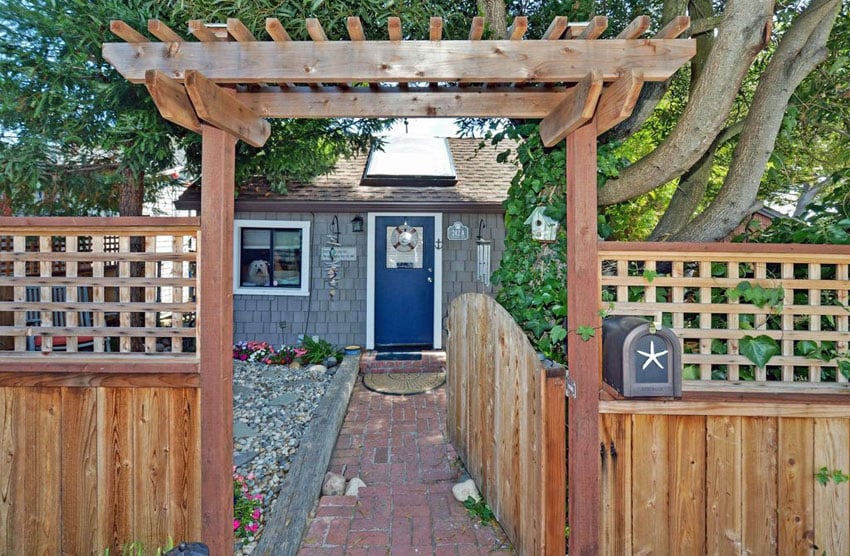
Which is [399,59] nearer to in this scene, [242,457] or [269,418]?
[242,457]

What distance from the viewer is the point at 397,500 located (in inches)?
117

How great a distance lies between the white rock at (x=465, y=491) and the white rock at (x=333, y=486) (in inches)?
29.9

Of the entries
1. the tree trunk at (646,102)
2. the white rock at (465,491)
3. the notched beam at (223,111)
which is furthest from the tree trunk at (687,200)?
the notched beam at (223,111)

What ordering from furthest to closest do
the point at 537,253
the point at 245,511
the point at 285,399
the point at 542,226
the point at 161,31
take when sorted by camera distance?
the point at 285,399, the point at 537,253, the point at 542,226, the point at 245,511, the point at 161,31

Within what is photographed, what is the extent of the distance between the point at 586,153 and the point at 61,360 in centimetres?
278

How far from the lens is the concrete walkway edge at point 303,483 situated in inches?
94.0

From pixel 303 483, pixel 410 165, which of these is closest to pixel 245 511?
pixel 303 483

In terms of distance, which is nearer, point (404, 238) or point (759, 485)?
point (759, 485)

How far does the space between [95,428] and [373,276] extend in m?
4.57

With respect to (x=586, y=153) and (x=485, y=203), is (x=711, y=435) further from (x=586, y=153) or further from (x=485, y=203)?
(x=485, y=203)

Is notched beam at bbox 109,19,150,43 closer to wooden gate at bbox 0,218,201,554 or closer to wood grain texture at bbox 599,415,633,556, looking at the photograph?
wooden gate at bbox 0,218,201,554

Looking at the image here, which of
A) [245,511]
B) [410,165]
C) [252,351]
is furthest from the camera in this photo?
[410,165]

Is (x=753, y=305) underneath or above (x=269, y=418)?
above

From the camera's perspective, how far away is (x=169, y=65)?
2012 millimetres
